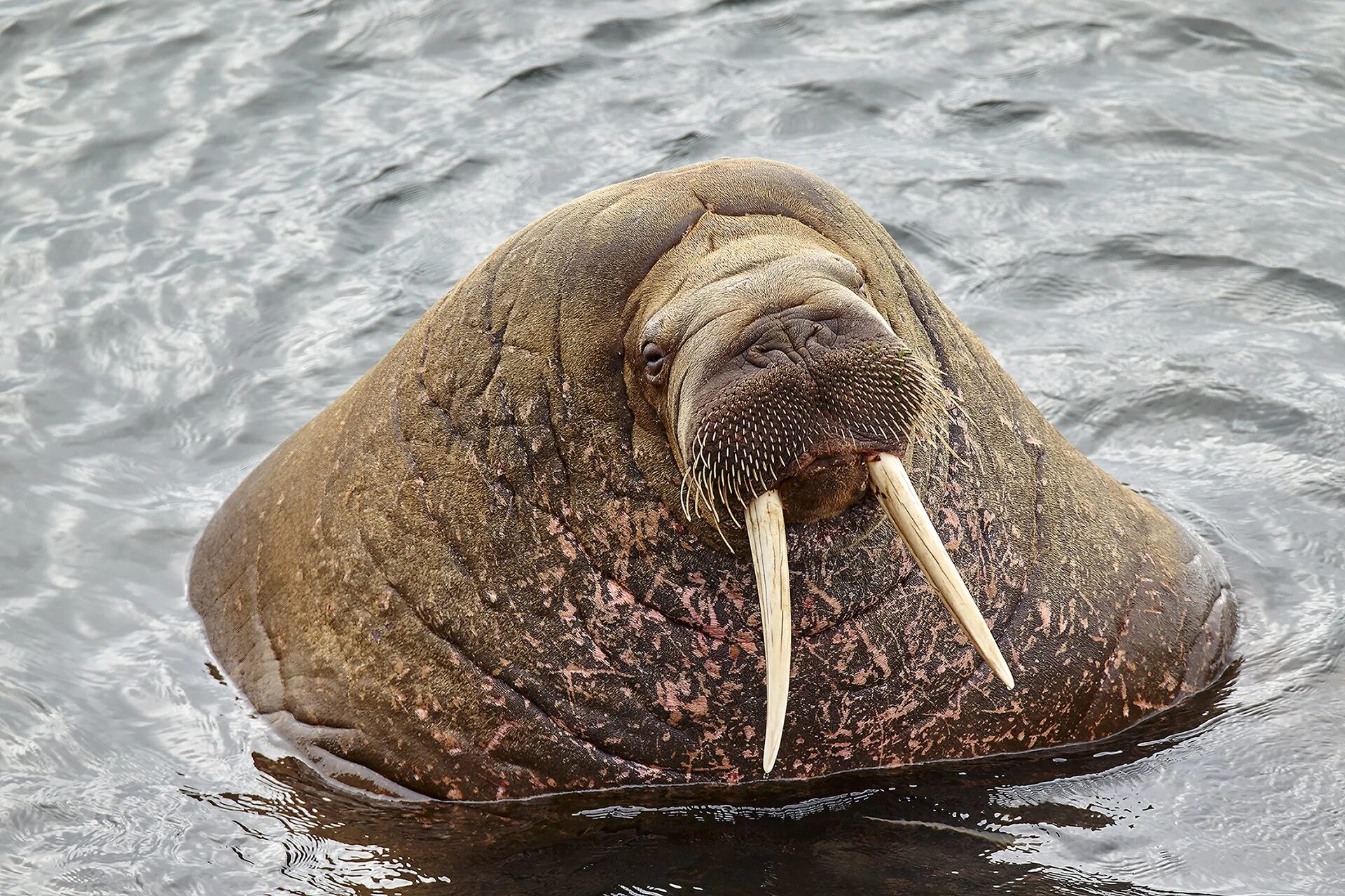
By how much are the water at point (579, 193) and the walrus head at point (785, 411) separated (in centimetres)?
107

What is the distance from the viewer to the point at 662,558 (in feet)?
17.9

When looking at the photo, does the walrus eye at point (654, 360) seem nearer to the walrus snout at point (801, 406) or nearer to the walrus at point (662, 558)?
the walrus at point (662, 558)

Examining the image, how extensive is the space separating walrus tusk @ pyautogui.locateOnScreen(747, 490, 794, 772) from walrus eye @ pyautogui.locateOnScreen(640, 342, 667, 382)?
536 mm

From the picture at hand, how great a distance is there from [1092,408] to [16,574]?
5.00 meters

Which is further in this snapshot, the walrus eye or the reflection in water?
the reflection in water

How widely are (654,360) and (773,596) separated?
838 millimetres

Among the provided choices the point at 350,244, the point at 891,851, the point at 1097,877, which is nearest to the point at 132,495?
the point at 350,244

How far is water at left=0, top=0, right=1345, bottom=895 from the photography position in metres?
5.56

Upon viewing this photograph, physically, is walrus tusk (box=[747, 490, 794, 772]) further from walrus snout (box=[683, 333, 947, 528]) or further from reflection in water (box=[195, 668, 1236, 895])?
reflection in water (box=[195, 668, 1236, 895])

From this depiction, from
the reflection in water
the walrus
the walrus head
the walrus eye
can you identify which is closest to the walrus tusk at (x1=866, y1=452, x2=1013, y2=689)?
the walrus head

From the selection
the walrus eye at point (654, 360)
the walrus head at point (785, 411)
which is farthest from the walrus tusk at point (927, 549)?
the walrus eye at point (654, 360)

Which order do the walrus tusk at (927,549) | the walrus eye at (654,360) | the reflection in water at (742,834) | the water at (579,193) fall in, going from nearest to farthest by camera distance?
the walrus tusk at (927,549)
the walrus eye at (654,360)
the reflection in water at (742,834)
the water at (579,193)

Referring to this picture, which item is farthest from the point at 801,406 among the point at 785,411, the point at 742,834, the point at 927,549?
the point at 742,834

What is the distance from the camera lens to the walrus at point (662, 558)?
539 centimetres
